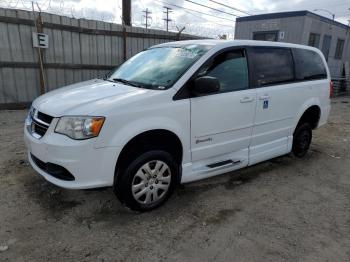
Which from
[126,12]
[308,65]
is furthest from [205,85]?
[126,12]

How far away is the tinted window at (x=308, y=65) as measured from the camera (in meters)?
4.65

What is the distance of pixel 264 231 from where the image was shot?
301 centimetres

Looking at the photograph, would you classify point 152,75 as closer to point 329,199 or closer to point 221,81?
point 221,81

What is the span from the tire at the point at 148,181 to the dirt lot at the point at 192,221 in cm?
16

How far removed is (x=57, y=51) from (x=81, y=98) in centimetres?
595

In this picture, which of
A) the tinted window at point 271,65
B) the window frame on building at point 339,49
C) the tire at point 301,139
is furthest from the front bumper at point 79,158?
the window frame on building at point 339,49

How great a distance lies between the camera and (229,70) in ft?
12.1

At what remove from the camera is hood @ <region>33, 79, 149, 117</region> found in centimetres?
283

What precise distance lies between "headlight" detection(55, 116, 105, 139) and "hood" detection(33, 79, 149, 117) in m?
0.06

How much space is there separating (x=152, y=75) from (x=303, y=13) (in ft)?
43.3

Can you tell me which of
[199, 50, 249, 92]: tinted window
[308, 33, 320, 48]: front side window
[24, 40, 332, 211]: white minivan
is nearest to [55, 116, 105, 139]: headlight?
[24, 40, 332, 211]: white minivan

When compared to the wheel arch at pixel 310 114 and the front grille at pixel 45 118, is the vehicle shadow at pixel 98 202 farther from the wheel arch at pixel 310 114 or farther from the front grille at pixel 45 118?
the wheel arch at pixel 310 114

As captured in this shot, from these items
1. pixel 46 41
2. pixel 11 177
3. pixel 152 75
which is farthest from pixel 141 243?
pixel 46 41

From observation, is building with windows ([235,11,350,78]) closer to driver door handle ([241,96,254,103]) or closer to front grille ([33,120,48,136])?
driver door handle ([241,96,254,103])
